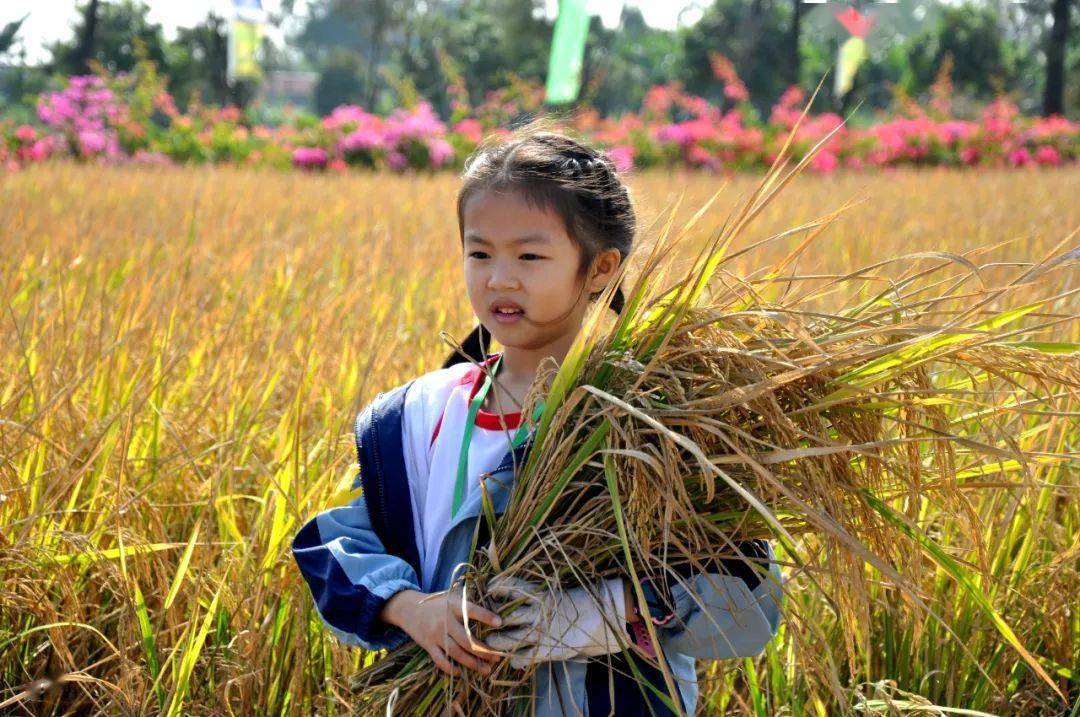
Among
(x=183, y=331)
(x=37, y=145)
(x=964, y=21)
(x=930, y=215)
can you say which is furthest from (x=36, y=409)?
(x=964, y=21)

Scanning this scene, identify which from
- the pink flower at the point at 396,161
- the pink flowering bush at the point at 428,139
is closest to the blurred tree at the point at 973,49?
the pink flowering bush at the point at 428,139

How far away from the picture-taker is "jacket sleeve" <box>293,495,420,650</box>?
121 centimetres

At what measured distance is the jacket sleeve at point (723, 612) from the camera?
1.16 meters

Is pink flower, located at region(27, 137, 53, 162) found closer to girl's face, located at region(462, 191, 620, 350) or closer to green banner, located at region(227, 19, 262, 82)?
green banner, located at region(227, 19, 262, 82)

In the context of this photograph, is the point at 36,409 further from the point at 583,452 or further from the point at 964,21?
the point at 964,21

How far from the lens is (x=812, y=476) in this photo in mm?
1122

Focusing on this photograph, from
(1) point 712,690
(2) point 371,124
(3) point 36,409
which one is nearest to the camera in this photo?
(1) point 712,690

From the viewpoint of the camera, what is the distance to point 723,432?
1131 mm

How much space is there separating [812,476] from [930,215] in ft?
17.9

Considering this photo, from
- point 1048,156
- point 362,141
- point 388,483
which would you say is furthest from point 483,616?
point 1048,156

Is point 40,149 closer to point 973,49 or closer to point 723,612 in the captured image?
point 723,612

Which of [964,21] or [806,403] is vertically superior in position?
[964,21]

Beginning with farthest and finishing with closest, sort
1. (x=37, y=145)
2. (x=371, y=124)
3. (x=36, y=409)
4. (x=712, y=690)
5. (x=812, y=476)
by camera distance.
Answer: (x=371, y=124), (x=37, y=145), (x=36, y=409), (x=712, y=690), (x=812, y=476)

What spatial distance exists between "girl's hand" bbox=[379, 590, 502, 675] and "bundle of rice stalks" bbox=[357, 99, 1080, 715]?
0.02m
